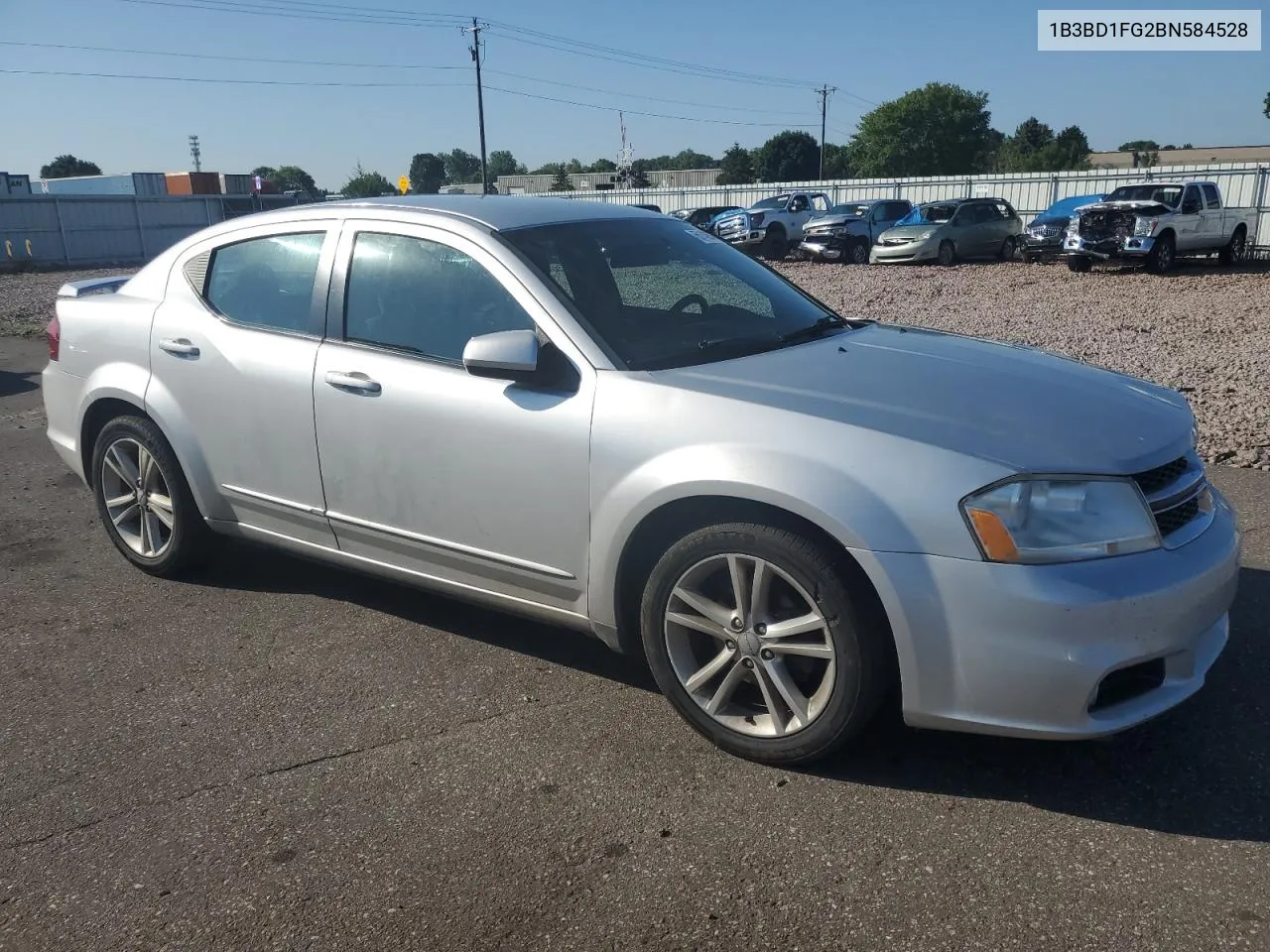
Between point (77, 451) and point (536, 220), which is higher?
point (536, 220)

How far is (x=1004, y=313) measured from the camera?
1378 centimetres

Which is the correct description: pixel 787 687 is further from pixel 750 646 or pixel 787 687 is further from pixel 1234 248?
pixel 1234 248

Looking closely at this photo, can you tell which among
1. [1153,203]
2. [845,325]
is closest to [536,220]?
[845,325]

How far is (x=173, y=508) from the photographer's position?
457 cm

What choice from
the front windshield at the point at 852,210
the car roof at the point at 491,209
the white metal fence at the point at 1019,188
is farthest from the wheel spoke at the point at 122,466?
the front windshield at the point at 852,210

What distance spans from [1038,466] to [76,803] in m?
2.90

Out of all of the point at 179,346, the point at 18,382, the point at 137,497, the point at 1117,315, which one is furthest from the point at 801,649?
the point at 1117,315

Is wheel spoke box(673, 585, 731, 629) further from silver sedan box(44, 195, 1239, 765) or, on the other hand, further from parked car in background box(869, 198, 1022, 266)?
parked car in background box(869, 198, 1022, 266)

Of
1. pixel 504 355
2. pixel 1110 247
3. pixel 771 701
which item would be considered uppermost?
pixel 504 355

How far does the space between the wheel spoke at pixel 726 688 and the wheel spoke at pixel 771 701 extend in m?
0.07

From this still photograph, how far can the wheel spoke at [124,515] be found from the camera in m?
4.79

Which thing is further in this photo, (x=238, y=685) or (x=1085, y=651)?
(x=238, y=685)

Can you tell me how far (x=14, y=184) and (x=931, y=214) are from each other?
43.5 meters

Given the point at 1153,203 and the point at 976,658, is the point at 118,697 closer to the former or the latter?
the point at 976,658
